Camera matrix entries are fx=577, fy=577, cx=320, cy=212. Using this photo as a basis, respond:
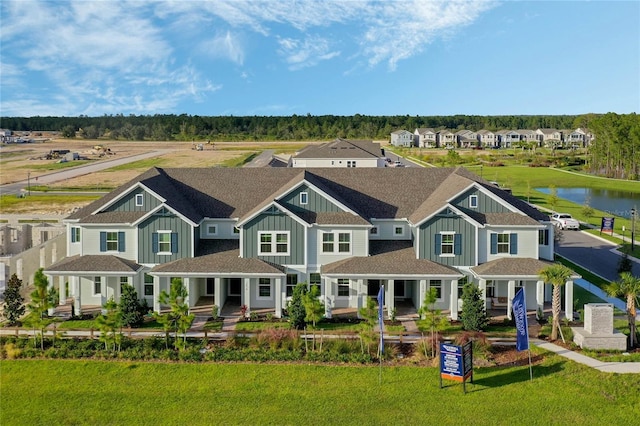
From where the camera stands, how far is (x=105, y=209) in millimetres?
33219

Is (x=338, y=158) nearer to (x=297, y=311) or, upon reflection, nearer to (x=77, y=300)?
(x=77, y=300)

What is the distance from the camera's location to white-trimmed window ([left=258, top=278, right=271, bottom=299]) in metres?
32.2

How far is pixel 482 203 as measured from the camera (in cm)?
3241

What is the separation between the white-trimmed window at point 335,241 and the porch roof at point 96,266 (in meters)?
10.3

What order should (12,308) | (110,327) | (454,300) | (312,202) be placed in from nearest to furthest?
(110,327) → (12,308) → (454,300) → (312,202)

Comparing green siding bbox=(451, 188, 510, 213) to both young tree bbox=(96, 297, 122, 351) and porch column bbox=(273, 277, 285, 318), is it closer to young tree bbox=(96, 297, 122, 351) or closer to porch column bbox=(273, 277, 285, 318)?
porch column bbox=(273, 277, 285, 318)

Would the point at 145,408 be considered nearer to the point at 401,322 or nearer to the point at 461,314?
the point at 401,322

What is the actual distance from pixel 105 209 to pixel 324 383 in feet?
59.0

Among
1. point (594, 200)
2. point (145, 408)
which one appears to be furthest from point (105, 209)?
point (594, 200)

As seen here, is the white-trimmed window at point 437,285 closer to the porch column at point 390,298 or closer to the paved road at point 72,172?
the porch column at point 390,298

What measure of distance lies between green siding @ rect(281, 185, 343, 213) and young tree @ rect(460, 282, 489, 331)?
8547 millimetres

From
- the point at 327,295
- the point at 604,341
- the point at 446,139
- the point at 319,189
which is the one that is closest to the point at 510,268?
the point at 604,341

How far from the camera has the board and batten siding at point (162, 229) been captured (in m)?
32.2

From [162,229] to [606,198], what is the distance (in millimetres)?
77144
